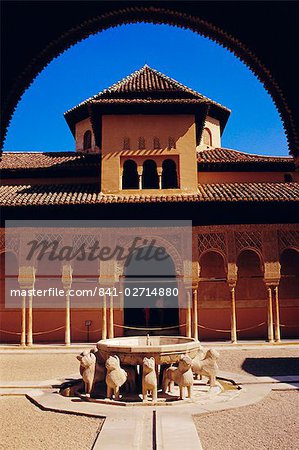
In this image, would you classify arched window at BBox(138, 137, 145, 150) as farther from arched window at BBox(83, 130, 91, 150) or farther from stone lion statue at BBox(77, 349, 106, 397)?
stone lion statue at BBox(77, 349, 106, 397)

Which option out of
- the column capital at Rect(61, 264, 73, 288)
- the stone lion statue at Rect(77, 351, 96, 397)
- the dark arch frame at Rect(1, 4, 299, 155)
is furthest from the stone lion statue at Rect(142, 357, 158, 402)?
the column capital at Rect(61, 264, 73, 288)

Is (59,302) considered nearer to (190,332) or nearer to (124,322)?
(124,322)

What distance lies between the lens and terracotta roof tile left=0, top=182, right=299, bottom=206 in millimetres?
16609

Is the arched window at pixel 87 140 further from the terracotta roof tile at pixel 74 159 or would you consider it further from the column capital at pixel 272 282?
the column capital at pixel 272 282

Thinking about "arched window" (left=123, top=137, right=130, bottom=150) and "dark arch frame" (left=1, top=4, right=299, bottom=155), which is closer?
"dark arch frame" (left=1, top=4, right=299, bottom=155)

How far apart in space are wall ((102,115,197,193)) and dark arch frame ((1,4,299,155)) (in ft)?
40.4

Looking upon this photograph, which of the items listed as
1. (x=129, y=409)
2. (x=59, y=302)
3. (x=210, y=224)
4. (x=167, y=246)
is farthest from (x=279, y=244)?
(x=129, y=409)

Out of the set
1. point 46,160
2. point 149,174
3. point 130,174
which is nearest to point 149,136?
point 149,174

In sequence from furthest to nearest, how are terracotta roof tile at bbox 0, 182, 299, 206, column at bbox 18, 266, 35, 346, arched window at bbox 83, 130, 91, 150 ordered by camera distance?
1. arched window at bbox 83, 130, 91, 150
2. terracotta roof tile at bbox 0, 182, 299, 206
3. column at bbox 18, 266, 35, 346

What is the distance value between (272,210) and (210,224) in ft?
8.23

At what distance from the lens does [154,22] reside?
18.9 feet

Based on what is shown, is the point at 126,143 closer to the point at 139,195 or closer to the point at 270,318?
the point at 139,195

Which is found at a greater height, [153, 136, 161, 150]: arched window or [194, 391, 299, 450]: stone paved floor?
[153, 136, 161, 150]: arched window

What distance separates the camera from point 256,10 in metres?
5.29
